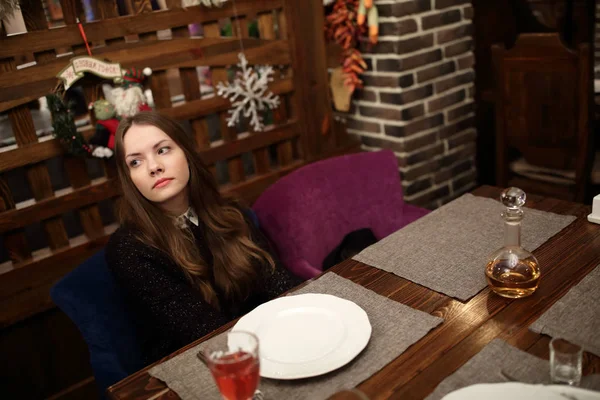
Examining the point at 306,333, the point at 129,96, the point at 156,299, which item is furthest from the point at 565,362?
the point at 129,96

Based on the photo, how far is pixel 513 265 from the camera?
4.05 ft

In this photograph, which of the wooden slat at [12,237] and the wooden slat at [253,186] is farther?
the wooden slat at [253,186]

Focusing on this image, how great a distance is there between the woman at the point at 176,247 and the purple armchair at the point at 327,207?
18cm

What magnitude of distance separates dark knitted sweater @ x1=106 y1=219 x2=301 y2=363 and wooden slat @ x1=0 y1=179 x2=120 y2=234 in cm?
57

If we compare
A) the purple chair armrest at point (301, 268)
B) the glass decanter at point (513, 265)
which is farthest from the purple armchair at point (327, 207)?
the glass decanter at point (513, 265)

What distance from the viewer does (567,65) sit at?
2.29 metres

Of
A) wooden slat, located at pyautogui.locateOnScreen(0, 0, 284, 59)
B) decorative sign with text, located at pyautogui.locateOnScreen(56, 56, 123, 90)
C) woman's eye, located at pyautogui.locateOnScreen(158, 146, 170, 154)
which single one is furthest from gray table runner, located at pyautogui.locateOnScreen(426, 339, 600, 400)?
wooden slat, located at pyautogui.locateOnScreen(0, 0, 284, 59)

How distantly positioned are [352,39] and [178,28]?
83 cm

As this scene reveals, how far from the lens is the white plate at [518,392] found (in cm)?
89

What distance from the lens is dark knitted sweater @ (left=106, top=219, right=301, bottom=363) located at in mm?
1483

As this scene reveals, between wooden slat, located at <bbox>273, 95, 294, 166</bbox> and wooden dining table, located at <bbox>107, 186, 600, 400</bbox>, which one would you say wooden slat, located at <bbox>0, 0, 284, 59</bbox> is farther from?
wooden dining table, located at <bbox>107, 186, 600, 400</bbox>

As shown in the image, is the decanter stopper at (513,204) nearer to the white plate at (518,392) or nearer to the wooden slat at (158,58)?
the white plate at (518,392)

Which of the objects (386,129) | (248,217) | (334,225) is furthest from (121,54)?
(386,129)

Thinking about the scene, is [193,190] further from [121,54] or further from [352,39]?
[352,39]
